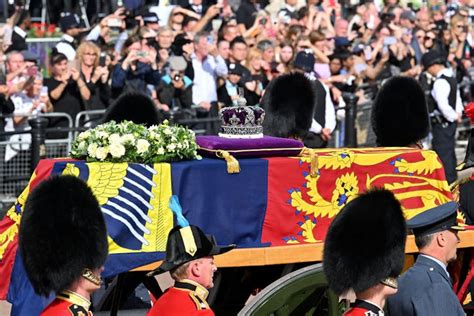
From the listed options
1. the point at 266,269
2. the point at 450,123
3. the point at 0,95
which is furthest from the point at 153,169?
the point at 450,123

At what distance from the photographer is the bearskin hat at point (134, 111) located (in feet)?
35.0

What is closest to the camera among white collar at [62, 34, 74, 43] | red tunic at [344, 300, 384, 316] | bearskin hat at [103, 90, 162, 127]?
red tunic at [344, 300, 384, 316]

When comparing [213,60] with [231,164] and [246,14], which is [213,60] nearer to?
[246,14]

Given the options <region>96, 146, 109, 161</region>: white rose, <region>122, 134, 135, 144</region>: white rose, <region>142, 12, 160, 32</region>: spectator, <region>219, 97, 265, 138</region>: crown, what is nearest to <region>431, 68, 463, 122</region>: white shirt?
<region>142, 12, 160, 32</region>: spectator

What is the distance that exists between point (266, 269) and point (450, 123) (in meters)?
7.72

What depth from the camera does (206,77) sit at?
Result: 52.0 ft

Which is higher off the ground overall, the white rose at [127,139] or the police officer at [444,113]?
the white rose at [127,139]

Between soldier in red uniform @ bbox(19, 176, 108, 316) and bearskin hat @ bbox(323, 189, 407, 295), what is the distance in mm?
1159

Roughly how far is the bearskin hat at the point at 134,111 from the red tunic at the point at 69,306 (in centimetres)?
370

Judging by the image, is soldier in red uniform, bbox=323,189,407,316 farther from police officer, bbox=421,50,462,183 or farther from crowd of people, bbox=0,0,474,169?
police officer, bbox=421,50,462,183

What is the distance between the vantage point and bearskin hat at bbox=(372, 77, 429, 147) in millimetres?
11000

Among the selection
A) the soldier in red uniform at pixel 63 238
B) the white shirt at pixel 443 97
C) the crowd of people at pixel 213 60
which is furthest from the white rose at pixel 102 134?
the white shirt at pixel 443 97

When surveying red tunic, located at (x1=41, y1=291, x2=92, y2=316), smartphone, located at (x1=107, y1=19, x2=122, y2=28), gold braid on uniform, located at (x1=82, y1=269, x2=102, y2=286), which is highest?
smartphone, located at (x1=107, y1=19, x2=122, y2=28)

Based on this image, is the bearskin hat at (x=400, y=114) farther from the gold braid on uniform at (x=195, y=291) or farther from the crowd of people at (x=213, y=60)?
the gold braid on uniform at (x=195, y=291)
